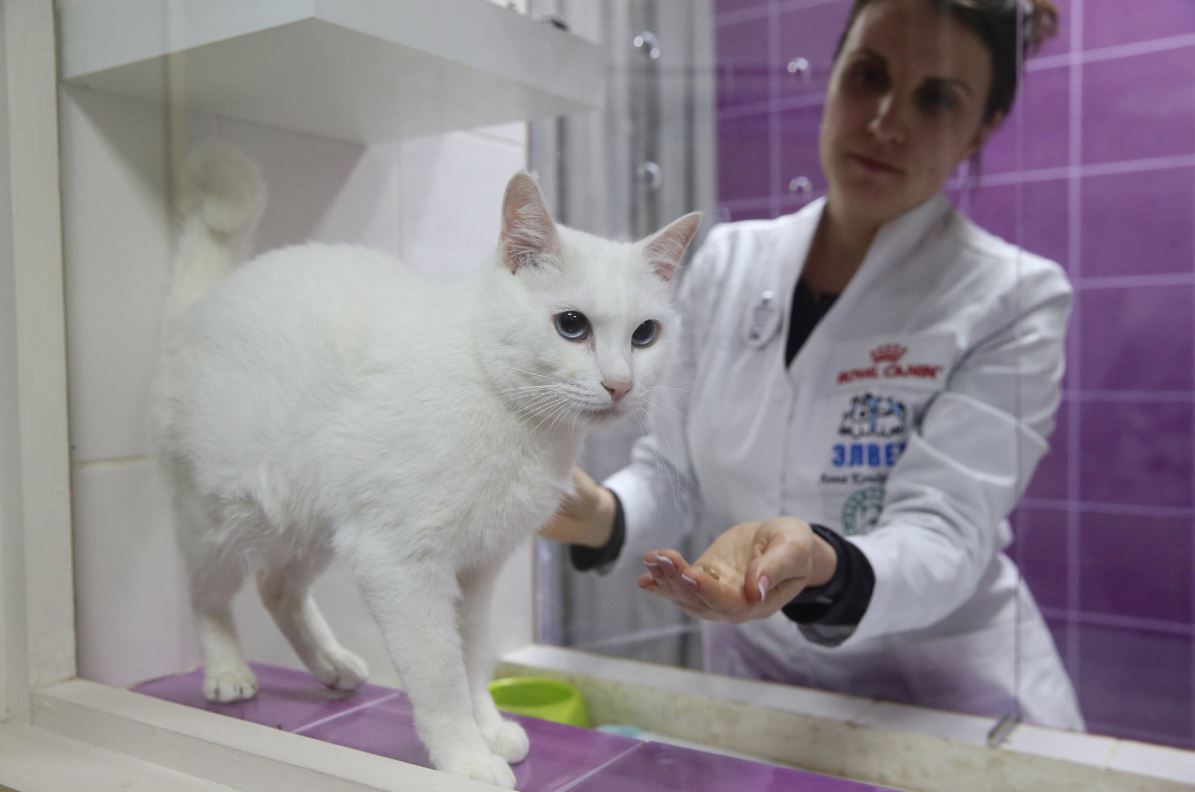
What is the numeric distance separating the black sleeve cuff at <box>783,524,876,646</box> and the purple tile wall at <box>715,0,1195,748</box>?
1.25 m

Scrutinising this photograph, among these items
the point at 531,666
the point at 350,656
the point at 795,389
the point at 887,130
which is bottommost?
the point at 531,666

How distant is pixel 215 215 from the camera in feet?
2.57

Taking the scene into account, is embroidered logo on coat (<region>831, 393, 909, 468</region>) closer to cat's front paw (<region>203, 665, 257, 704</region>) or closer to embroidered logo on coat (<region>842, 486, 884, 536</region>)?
embroidered logo on coat (<region>842, 486, 884, 536</region>)

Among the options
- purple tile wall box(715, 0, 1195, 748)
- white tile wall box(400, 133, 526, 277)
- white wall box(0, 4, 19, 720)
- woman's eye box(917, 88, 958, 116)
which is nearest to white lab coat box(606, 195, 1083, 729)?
woman's eye box(917, 88, 958, 116)

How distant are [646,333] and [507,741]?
322mm

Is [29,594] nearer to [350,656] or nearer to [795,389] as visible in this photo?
[350,656]

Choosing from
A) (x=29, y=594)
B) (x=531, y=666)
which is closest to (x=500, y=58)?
(x=29, y=594)

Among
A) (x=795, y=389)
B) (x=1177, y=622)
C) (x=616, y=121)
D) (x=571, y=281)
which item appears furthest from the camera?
(x=1177, y=622)

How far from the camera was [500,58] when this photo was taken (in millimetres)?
724

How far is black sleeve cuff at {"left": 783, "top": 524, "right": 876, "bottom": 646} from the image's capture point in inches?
31.6

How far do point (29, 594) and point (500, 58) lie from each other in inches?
23.3

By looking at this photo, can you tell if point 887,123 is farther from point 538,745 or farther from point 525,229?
point 538,745

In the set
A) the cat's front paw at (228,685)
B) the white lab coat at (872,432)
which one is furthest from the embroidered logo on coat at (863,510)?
the cat's front paw at (228,685)

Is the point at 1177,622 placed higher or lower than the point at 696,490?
lower
